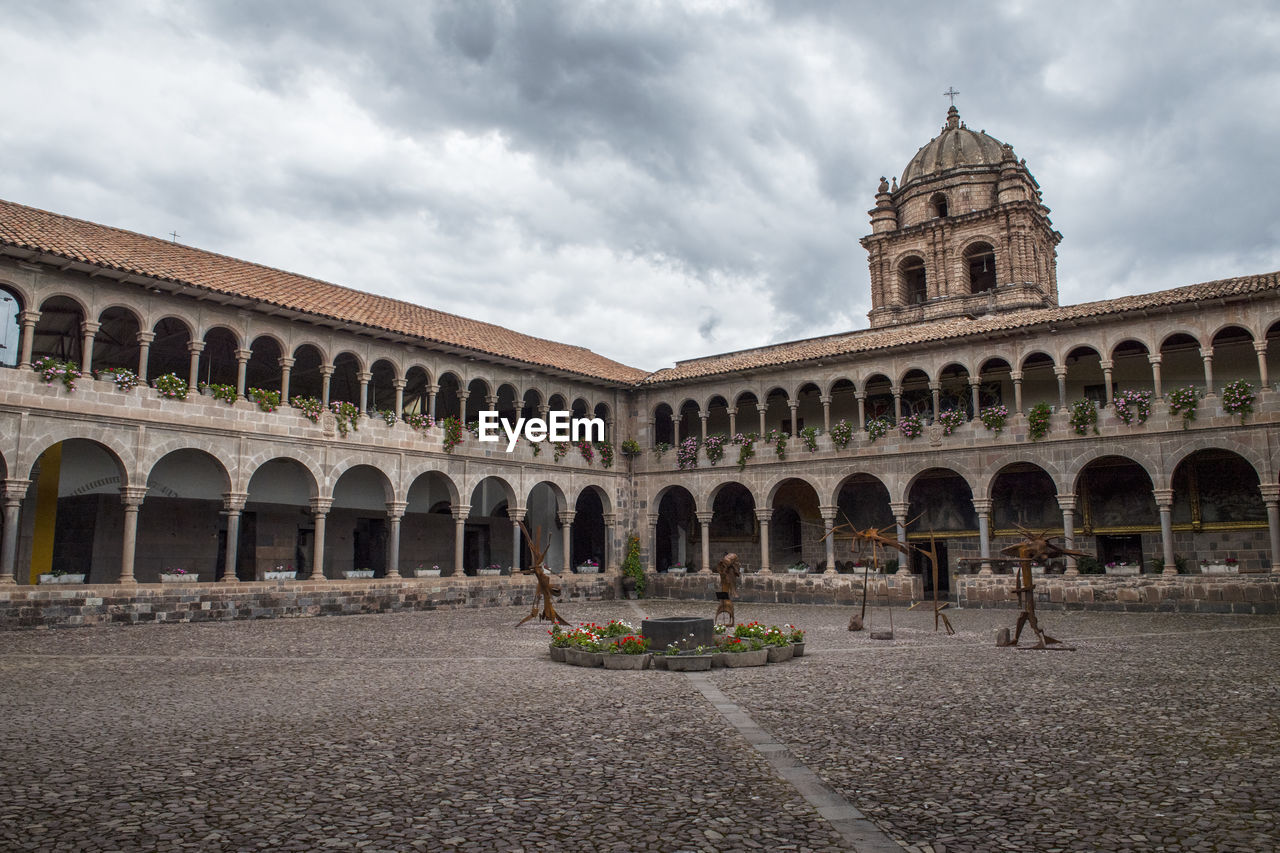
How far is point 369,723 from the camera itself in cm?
804

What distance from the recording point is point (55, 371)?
18.7 metres

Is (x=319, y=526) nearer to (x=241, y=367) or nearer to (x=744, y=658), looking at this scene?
(x=241, y=367)

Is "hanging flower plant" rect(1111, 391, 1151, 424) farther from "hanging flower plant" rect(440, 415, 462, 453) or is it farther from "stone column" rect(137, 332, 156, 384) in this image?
"stone column" rect(137, 332, 156, 384)

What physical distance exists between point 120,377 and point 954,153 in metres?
31.1

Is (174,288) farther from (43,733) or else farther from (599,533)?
(599,533)

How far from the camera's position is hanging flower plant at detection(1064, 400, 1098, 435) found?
23.1 m

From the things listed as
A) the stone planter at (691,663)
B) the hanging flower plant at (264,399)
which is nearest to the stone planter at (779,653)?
the stone planter at (691,663)

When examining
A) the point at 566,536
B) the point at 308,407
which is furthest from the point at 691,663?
the point at 566,536

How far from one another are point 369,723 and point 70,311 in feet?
59.3

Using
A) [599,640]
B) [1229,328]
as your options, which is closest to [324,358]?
[599,640]

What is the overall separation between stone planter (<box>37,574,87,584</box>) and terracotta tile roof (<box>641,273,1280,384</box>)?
17571 millimetres

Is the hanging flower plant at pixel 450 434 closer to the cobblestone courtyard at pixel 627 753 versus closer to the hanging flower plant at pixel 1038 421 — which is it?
the cobblestone courtyard at pixel 627 753

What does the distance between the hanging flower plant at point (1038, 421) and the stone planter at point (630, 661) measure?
51.7ft

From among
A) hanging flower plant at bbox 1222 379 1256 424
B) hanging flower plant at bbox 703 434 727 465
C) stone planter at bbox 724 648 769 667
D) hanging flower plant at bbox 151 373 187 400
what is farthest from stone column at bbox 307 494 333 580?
hanging flower plant at bbox 1222 379 1256 424
